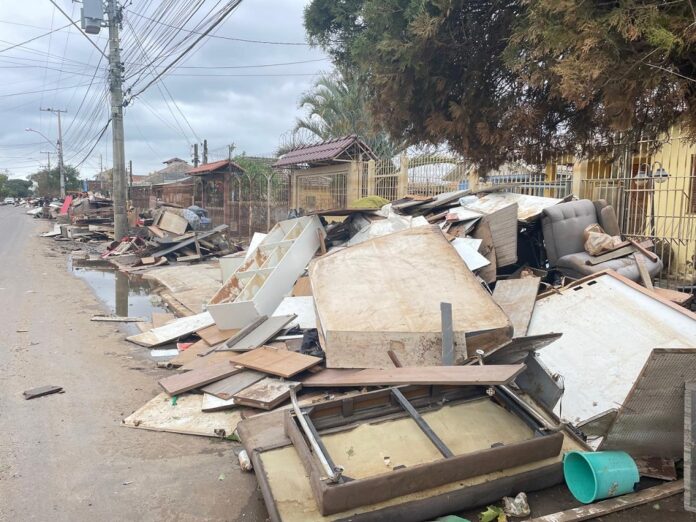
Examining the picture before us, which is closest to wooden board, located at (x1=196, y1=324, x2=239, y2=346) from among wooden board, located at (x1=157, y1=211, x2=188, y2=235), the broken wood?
the broken wood

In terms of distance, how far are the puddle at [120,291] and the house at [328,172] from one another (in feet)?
15.2

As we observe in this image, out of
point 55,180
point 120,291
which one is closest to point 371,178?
point 120,291

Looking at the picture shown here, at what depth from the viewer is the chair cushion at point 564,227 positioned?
20.1 ft

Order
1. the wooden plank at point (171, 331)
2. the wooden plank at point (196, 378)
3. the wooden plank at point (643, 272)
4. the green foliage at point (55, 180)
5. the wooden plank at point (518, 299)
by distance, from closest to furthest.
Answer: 1. the wooden plank at point (196, 378)
2. the wooden plank at point (518, 299)
3. the wooden plank at point (643, 272)
4. the wooden plank at point (171, 331)
5. the green foliage at point (55, 180)

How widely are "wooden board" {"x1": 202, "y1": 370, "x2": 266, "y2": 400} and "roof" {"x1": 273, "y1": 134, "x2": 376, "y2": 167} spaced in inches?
313

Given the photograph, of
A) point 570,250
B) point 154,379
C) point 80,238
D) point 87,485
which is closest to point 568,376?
point 570,250

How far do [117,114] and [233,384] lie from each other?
1455 cm

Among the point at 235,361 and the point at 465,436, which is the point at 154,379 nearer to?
the point at 235,361

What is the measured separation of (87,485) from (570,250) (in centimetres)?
544

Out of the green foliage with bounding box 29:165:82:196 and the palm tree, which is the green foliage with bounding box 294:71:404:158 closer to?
the palm tree

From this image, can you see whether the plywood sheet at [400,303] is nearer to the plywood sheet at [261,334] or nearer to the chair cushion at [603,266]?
the plywood sheet at [261,334]

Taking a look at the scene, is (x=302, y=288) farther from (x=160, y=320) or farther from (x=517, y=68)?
(x=517, y=68)

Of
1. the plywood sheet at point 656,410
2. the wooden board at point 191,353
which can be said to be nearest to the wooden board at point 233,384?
the wooden board at point 191,353

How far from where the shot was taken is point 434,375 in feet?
10.9
